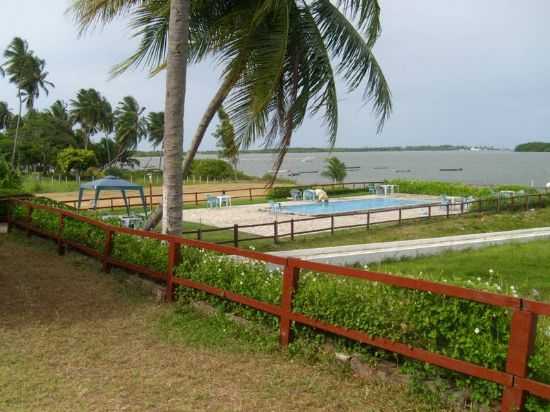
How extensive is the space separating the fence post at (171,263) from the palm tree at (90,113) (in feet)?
232

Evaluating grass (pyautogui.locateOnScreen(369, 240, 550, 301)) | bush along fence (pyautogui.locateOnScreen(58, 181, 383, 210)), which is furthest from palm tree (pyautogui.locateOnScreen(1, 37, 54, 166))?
grass (pyautogui.locateOnScreen(369, 240, 550, 301))

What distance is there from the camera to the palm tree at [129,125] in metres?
80.5

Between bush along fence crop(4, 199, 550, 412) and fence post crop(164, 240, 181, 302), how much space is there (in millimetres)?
12

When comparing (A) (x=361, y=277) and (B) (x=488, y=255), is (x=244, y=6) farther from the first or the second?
(B) (x=488, y=255)

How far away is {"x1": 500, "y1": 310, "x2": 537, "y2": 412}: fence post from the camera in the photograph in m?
3.59

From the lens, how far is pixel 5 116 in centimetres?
8669

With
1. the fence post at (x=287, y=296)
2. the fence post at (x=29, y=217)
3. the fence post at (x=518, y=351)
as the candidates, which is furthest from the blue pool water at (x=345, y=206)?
the fence post at (x=518, y=351)

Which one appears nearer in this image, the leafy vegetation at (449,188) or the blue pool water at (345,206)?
the blue pool water at (345,206)

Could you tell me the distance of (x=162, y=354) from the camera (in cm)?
527

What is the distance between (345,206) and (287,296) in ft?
85.0

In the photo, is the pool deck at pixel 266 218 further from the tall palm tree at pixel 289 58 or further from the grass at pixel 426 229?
the tall palm tree at pixel 289 58

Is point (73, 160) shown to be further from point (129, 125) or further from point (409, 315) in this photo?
point (409, 315)

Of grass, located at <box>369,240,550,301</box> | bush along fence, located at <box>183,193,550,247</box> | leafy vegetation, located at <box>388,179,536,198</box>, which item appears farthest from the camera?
leafy vegetation, located at <box>388,179,536,198</box>

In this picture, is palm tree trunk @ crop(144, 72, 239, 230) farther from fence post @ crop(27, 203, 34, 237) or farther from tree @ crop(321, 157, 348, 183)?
tree @ crop(321, 157, 348, 183)
